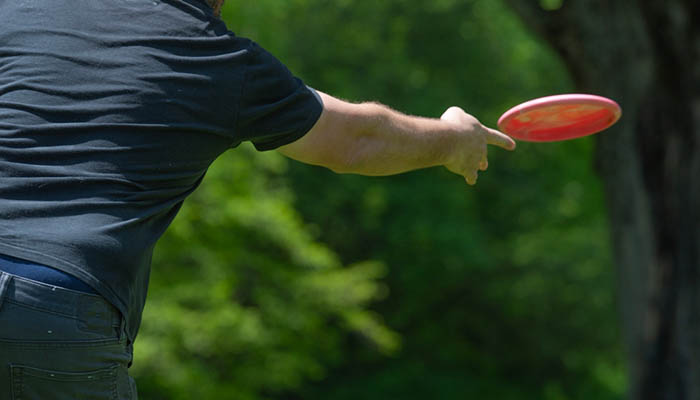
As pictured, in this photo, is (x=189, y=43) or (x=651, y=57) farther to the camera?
(x=651, y=57)

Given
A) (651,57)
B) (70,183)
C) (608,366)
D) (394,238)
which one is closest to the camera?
(70,183)

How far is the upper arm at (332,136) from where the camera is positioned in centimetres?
230

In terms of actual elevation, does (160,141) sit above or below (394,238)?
above

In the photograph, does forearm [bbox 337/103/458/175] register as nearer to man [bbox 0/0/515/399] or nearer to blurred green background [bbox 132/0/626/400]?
man [bbox 0/0/515/399]

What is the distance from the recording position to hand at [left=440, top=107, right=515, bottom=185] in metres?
2.64

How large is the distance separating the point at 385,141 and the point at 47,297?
92 cm

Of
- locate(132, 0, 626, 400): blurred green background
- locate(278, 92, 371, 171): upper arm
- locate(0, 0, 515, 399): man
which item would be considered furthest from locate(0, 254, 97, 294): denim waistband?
locate(132, 0, 626, 400): blurred green background

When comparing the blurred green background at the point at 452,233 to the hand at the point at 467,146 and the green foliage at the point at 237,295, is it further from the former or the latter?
the hand at the point at 467,146

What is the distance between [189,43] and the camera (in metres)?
2.05

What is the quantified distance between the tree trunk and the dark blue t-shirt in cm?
570

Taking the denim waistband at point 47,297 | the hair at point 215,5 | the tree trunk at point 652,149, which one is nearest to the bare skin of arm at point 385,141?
the hair at point 215,5

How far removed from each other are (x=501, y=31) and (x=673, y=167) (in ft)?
42.1

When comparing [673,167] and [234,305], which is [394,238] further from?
[673,167]

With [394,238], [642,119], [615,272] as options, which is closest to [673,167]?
[642,119]
